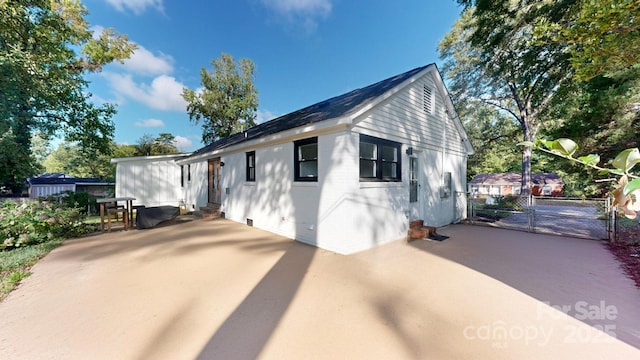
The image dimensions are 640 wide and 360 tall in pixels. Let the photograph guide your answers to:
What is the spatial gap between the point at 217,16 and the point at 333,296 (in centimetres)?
1640

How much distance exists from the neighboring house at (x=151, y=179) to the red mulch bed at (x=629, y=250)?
1581 centimetres

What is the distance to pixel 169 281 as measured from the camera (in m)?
3.96

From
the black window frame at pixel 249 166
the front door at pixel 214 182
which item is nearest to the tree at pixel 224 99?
the front door at pixel 214 182

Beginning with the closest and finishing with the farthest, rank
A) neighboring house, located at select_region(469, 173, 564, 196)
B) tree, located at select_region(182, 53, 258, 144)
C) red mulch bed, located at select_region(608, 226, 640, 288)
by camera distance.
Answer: red mulch bed, located at select_region(608, 226, 640, 288) < tree, located at select_region(182, 53, 258, 144) < neighboring house, located at select_region(469, 173, 564, 196)

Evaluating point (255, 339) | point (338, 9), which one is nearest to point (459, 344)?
point (255, 339)

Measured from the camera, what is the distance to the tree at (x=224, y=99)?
924 inches

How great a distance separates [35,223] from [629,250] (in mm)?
14440

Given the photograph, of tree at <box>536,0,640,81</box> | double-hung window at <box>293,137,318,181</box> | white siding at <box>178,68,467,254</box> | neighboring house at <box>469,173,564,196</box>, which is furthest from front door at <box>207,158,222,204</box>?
neighboring house at <box>469,173,564,196</box>

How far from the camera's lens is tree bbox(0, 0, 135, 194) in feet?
22.8

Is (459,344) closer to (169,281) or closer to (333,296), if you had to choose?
(333,296)

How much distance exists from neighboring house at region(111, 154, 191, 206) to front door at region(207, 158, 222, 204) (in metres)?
3.05

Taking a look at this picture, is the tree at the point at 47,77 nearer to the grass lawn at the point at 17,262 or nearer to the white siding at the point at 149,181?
the white siding at the point at 149,181

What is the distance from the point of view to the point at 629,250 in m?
5.68

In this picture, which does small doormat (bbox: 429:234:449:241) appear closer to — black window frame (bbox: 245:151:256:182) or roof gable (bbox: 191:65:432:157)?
roof gable (bbox: 191:65:432:157)
